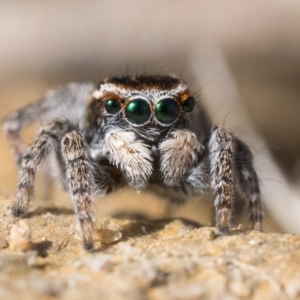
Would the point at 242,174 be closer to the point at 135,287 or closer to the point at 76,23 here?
the point at 135,287

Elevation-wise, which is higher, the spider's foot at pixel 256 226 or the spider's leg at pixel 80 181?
the spider's leg at pixel 80 181

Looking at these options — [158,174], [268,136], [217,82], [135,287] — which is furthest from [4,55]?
[135,287]

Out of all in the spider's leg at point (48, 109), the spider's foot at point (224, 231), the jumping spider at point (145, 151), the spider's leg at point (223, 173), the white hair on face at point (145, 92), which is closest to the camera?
the spider's foot at point (224, 231)

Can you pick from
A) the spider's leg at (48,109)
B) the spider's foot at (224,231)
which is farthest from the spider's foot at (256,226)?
the spider's leg at (48,109)

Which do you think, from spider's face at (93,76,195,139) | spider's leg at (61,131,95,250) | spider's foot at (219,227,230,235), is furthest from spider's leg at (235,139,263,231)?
spider's leg at (61,131,95,250)

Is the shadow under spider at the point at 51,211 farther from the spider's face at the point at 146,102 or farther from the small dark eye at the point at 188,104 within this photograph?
the small dark eye at the point at 188,104

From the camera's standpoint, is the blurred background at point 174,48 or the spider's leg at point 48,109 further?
the blurred background at point 174,48

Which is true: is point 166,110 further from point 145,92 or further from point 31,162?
point 31,162
